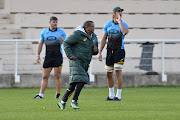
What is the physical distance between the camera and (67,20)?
828 inches

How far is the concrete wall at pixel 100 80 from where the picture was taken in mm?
18016

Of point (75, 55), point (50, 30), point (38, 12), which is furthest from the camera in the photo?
point (38, 12)

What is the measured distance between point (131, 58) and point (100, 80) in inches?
47.4

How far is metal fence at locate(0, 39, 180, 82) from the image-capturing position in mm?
18172

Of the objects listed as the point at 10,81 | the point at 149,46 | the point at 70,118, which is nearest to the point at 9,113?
the point at 70,118

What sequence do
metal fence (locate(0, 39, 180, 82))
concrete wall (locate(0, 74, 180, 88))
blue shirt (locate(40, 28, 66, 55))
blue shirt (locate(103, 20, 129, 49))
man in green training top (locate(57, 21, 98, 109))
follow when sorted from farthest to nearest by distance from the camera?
metal fence (locate(0, 39, 180, 82))
concrete wall (locate(0, 74, 180, 88))
blue shirt (locate(40, 28, 66, 55))
blue shirt (locate(103, 20, 129, 49))
man in green training top (locate(57, 21, 98, 109))

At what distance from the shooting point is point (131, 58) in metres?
18.6

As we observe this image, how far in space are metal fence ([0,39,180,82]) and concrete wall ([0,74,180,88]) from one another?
0.45 ft

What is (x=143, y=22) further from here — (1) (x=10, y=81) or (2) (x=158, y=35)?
(1) (x=10, y=81)

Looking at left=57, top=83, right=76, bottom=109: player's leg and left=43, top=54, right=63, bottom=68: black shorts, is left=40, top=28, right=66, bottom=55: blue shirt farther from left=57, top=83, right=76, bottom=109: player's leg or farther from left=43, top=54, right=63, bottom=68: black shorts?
left=57, top=83, right=76, bottom=109: player's leg

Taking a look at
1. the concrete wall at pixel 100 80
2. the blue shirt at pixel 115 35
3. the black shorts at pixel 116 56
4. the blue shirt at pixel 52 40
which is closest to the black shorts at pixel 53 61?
the blue shirt at pixel 52 40

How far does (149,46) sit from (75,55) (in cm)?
965

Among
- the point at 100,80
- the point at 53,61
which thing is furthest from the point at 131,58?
the point at 53,61

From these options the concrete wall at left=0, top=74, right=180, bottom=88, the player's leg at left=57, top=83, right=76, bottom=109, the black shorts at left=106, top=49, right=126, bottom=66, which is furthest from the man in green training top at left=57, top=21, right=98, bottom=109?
the concrete wall at left=0, top=74, right=180, bottom=88
